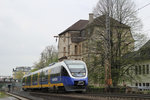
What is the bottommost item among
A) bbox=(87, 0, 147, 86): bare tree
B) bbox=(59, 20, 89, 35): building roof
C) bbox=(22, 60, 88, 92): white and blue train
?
bbox=(22, 60, 88, 92): white and blue train

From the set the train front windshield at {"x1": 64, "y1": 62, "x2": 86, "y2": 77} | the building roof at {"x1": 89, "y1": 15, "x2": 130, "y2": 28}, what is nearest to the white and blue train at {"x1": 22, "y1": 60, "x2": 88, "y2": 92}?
the train front windshield at {"x1": 64, "y1": 62, "x2": 86, "y2": 77}

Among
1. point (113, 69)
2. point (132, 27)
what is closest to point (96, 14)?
point (132, 27)

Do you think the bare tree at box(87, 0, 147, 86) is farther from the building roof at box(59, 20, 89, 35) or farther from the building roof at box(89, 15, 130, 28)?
the building roof at box(59, 20, 89, 35)

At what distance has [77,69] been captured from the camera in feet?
90.9

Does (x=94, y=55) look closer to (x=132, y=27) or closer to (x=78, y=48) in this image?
Answer: (x=132, y=27)

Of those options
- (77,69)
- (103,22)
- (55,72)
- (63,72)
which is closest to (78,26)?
(103,22)

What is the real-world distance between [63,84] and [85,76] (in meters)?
2.15

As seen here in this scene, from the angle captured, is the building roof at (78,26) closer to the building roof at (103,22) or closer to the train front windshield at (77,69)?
the building roof at (103,22)

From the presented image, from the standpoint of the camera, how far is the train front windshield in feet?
89.4

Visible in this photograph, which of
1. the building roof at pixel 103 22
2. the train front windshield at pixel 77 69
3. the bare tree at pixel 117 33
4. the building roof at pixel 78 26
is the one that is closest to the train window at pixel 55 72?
the train front windshield at pixel 77 69

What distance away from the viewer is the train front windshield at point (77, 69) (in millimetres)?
27250

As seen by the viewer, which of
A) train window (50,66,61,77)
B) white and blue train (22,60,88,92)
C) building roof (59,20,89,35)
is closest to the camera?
white and blue train (22,60,88,92)

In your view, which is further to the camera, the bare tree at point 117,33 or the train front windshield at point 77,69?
the bare tree at point 117,33

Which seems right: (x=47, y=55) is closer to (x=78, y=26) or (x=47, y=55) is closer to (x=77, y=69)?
(x=78, y=26)
